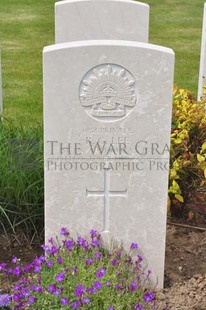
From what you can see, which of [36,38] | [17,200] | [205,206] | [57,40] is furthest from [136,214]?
[36,38]

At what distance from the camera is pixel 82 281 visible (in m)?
3.05

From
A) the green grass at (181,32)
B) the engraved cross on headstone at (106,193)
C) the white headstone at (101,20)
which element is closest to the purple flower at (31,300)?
the engraved cross on headstone at (106,193)

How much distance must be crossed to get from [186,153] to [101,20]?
1548 mm

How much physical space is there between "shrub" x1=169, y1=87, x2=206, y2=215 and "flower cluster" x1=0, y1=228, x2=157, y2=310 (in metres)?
0.88

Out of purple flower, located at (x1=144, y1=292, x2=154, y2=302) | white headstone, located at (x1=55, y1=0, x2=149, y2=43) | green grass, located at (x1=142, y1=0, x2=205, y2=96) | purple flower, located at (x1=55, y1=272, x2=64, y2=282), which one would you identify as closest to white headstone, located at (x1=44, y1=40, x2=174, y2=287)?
purple flower, located at (x1=144, y1=292, x2=154, y2=302)

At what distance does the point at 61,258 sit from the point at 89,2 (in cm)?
260

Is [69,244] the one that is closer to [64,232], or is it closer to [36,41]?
[64,232]

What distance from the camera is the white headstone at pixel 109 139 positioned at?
10.6 ft

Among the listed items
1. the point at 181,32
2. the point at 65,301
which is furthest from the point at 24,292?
the point at 181,32

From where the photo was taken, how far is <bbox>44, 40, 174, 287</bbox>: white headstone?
322 centimetres

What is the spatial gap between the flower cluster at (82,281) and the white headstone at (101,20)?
2170 millimetres

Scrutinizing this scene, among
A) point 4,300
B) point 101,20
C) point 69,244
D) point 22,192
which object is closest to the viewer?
point 4,300

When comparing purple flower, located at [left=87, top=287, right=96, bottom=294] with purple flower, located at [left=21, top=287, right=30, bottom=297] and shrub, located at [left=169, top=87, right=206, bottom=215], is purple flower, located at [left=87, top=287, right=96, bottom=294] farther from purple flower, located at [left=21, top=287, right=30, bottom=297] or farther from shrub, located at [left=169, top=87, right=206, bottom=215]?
shrub, located at [left=169, top=87, right=206, bottom=215]

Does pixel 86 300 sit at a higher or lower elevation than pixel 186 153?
lower
